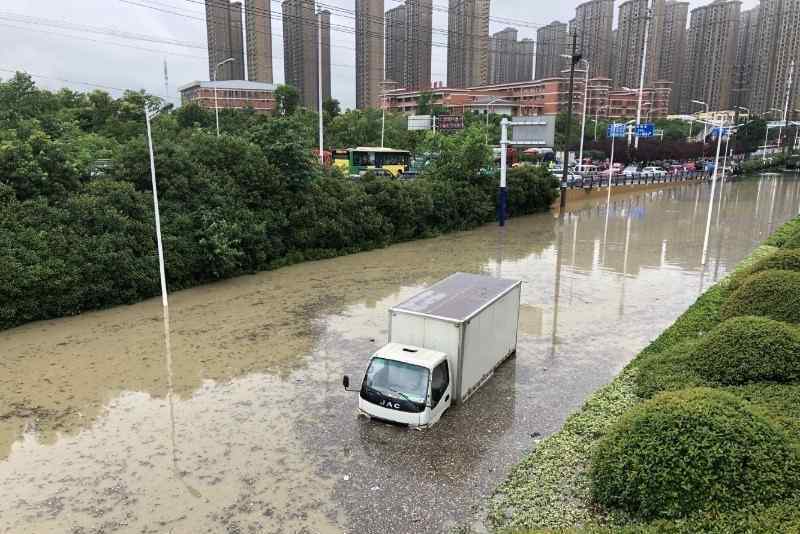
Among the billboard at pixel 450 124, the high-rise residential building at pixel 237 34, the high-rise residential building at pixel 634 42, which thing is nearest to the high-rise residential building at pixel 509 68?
the high-rise residential building at pixel 634 42

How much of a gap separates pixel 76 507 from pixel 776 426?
27.2 feet

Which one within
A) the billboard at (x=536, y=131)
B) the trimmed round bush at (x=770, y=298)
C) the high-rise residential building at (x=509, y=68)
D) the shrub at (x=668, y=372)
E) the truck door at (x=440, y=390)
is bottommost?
the truck door at (x=440, y=390)

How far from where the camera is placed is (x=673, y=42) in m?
84.4

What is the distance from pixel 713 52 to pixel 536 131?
61.7 m

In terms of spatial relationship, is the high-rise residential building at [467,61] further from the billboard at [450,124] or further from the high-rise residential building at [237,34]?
the high-rise residential building at [237,34]

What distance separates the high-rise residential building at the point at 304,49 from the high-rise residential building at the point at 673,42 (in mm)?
47678

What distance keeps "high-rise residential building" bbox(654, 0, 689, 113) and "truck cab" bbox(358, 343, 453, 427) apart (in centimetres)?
8554

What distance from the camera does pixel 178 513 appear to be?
7496 millimetres

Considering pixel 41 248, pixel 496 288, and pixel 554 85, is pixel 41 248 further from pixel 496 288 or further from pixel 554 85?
pixel 554 85

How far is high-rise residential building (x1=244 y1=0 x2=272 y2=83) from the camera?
43397 mm

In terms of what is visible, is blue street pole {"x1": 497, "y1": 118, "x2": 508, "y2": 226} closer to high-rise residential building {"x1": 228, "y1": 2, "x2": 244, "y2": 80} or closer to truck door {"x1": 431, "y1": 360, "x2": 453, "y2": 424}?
high-rise residential building {"x1": 228, "y1": 2, "x2": 244, "y2": 80}

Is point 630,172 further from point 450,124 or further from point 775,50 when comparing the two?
point 775,50

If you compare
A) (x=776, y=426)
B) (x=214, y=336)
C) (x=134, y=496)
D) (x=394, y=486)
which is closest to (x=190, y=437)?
(x=134, y=496)

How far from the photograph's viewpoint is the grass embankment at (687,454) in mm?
5457
